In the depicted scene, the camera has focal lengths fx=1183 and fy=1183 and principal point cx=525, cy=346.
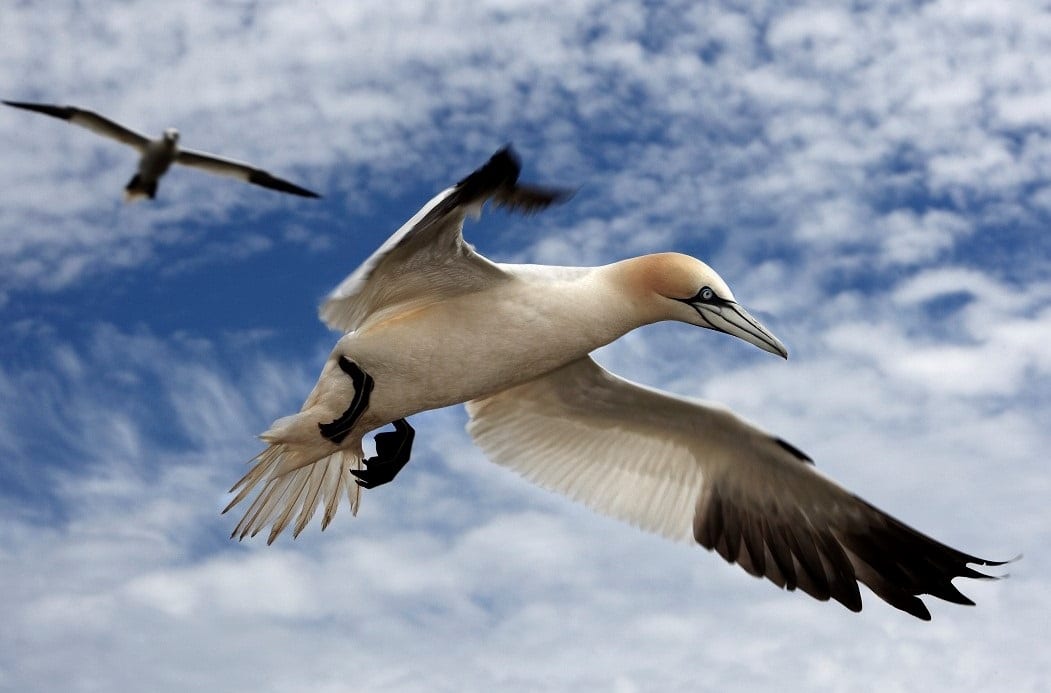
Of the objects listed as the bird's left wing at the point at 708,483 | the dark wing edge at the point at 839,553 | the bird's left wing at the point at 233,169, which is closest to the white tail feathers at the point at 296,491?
the bird's left wing at the point at 708,483

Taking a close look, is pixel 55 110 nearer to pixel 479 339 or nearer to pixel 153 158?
pixel 153 158

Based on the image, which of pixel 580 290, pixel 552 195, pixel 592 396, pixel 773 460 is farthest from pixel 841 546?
pixel 552 195

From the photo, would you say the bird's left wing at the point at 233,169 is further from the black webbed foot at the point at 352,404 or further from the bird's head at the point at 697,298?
the bird's head at the point at 697,298

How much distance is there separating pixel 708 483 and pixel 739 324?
1662 mm

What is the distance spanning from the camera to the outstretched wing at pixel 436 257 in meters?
5.79

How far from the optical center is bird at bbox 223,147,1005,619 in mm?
7000

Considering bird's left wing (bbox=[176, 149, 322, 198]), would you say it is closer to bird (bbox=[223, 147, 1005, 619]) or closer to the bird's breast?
bird (bbox=[223, 147, 1005, 619])

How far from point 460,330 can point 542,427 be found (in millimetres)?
1765

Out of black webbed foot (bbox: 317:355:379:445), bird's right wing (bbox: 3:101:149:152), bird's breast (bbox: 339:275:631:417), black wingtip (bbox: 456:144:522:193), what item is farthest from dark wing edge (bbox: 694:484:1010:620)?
bird's right wing (bbox: 3:101:149:152)

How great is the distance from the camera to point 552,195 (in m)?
6.55

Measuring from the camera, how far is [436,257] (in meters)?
6.70

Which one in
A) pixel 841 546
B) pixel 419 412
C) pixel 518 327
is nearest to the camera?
pixel 518 327

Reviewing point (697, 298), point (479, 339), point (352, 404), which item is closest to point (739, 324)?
point (697, 298)

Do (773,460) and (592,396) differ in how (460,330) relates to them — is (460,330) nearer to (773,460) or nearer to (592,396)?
(592,396)
